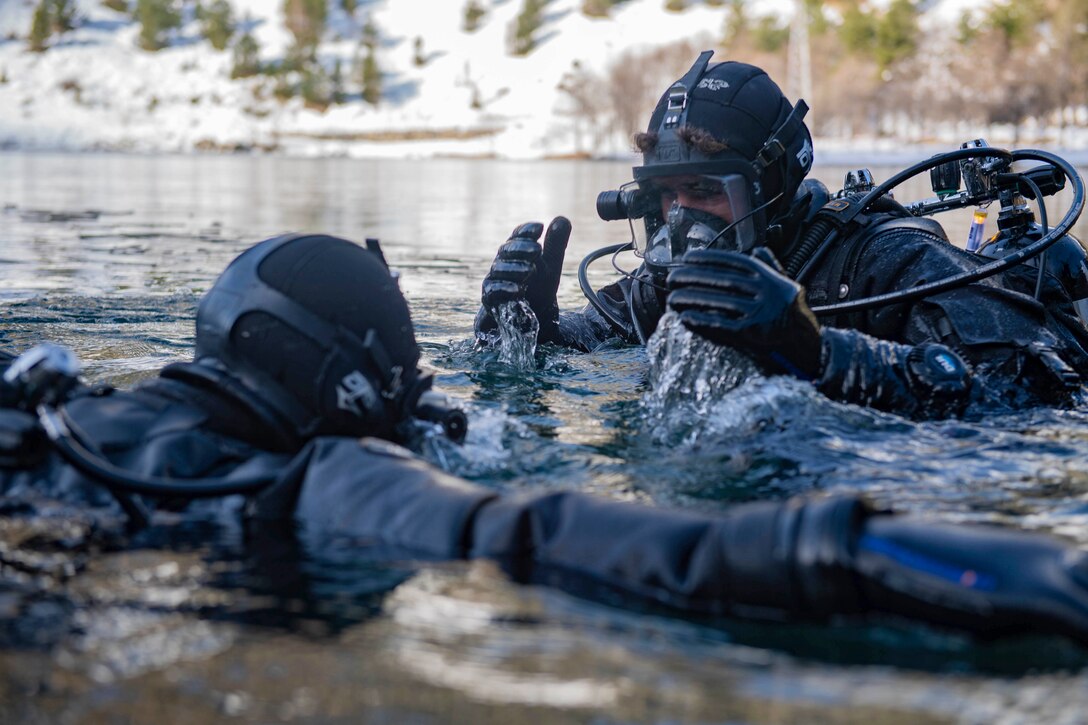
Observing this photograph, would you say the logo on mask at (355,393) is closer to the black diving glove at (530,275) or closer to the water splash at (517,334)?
the black diving glove at (530,275)

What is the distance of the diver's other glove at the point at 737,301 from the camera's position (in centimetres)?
298

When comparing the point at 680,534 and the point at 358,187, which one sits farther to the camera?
the point at 358,187

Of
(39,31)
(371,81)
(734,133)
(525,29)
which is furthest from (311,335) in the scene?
(39,31)

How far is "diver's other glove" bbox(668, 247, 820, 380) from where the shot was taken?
2.98 meters

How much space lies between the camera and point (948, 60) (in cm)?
5828

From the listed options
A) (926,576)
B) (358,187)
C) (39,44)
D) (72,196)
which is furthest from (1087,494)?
(39,44)

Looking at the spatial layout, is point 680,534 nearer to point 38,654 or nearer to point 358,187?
point 38,654

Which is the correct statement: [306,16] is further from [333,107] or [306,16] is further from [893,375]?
[893,375]

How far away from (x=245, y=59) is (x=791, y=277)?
83.9 meters

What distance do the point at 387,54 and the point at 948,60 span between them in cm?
4749

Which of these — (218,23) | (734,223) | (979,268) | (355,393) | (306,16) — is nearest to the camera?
(355,393)

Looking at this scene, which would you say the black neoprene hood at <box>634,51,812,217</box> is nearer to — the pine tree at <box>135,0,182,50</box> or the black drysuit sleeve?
the black drysuit sleeve

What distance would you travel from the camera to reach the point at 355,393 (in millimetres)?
2680

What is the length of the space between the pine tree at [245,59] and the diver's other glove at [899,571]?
281 ft
